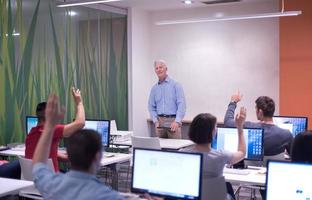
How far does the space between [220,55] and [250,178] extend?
537cm

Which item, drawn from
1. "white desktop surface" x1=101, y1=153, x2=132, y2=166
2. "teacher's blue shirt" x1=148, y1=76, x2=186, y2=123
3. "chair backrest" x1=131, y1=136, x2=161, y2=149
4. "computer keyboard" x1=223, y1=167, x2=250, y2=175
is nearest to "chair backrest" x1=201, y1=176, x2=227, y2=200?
"computer keyboard" x1=223, y1=167, x2=250, y2=175

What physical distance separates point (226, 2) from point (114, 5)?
7.21 feet

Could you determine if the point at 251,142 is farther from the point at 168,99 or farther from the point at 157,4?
the point at 157,4

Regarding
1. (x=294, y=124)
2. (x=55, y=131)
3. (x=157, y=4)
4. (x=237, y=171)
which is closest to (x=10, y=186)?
(x=55, y=131)

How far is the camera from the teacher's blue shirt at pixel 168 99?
24.7 feet

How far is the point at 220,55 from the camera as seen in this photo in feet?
29.9

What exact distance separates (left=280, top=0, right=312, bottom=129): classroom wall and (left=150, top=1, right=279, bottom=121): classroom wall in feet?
2.23

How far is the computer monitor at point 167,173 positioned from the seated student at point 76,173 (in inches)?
37.1

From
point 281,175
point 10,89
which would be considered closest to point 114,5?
point 10,89

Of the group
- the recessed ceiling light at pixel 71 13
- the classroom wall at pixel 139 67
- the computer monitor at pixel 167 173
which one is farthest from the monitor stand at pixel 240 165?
the classroom wall at pixel 139 67

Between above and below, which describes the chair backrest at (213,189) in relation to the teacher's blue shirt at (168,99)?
below

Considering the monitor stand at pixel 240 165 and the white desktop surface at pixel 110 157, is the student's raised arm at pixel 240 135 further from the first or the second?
the white desktop surface at pixel 110 157

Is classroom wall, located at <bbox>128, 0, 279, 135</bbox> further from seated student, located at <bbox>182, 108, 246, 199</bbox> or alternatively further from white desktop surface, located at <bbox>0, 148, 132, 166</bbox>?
seated student, located at <bbox>182, 108, 246, 199</bbox>

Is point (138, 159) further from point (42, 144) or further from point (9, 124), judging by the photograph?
point (9, 124)
